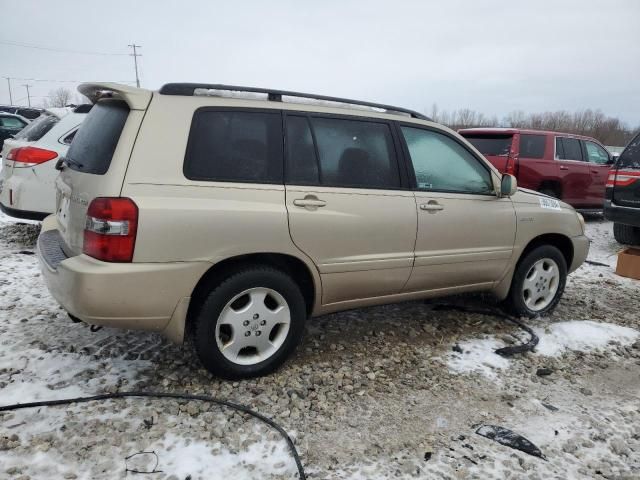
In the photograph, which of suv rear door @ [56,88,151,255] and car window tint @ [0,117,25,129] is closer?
suv rear door @ [56,88,151,255]

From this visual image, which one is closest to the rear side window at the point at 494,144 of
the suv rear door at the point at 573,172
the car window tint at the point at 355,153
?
the suv rear door at the point at 573,172

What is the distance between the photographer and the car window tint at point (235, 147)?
280cm

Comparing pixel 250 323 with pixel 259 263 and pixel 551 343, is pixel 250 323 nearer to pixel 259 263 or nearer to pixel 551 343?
pixel 259 263

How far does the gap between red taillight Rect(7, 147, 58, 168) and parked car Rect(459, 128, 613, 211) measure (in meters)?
6.86

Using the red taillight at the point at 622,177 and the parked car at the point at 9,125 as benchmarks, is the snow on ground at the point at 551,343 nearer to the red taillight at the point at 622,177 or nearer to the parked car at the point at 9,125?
the red taillight at the point at 622,177

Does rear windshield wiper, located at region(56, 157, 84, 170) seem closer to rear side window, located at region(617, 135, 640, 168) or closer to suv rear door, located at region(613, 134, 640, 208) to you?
suv rear door, located at region(613, 134, 640, 208)

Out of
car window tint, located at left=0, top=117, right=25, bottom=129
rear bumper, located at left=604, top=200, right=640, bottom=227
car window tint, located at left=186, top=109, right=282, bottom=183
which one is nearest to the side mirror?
car window tint, located at left=186, top=109, right=282, bottom=183

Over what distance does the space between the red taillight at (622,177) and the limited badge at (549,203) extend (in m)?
2.55

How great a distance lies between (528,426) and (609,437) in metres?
0.43

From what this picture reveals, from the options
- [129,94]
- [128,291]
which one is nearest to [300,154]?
[129,94]

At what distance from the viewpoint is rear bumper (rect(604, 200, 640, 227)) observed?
6141 mm

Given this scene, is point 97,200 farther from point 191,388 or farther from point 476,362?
point 476,362

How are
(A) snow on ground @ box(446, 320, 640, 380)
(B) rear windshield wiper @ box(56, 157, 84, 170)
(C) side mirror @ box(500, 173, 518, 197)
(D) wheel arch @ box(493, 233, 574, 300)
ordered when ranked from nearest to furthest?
(B) rear windshield wiper @ box(56, 157, 84, 170)
(A) snow on ground @ box(446, 320, 640, 380)
(C) side mirror @ box(500, 173, 518, 197)
(D) wheel arch @ box(493, 233, 574, 300)

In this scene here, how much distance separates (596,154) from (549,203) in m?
7.02
